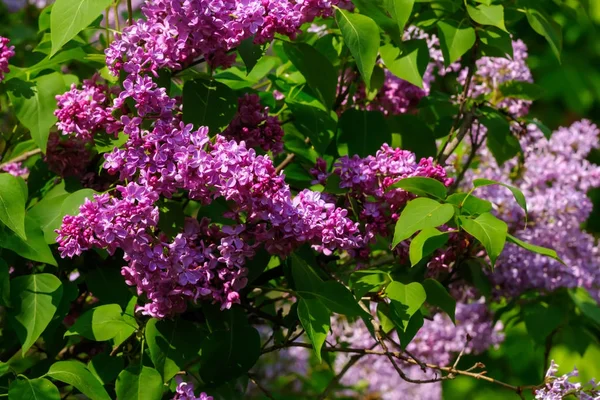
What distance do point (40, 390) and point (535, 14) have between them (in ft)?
3.33

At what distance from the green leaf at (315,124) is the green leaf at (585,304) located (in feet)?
2.55

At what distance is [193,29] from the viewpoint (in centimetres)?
121

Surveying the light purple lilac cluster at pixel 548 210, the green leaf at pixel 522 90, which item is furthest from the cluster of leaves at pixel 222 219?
the light purple lilac cluster at pixel 548 210

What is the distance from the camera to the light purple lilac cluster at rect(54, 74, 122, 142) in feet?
4.26

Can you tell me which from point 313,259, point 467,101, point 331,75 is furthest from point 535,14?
point 313,259

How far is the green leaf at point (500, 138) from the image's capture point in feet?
5.75

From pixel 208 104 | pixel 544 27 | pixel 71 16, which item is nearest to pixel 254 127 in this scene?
pixel 208 104

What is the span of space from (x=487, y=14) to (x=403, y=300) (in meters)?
0.51

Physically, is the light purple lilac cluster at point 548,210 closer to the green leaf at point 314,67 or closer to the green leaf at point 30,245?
the green leaf at point 314,67

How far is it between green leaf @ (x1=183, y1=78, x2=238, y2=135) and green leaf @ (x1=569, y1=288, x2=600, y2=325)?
3.33 feet

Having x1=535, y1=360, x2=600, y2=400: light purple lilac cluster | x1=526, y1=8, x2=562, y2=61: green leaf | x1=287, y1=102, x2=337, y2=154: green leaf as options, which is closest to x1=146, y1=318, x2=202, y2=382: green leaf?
x1=287, y1=102, x2=337, y2=154: green leaf

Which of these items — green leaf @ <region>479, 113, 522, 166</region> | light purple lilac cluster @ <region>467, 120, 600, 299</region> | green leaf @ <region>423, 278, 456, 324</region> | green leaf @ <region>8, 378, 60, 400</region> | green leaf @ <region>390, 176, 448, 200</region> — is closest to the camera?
green leaf @ <region>8, 378, 60, 400</region>

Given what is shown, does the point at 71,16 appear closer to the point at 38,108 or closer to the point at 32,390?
the point at 38,108

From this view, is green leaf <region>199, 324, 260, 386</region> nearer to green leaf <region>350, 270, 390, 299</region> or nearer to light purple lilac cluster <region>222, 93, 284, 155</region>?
green leaf <region>350, 270, 390, 299</region>
